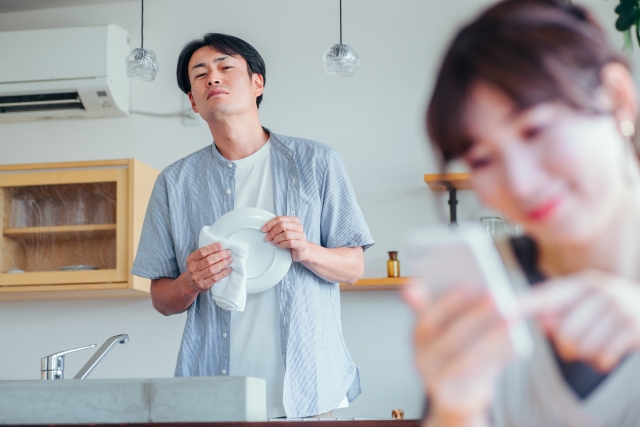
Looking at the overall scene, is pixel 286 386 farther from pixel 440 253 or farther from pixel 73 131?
pixel 73 131

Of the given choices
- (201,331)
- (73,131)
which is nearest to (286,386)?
(201,331)

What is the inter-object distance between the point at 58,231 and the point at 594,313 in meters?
2.77

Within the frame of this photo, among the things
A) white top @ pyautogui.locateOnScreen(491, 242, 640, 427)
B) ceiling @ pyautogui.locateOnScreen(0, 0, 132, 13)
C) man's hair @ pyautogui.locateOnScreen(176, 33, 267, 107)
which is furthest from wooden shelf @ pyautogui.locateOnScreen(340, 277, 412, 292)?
white top @ pyautogui.locateOnScreen(491, 242, 640, 427)

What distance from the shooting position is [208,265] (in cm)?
151

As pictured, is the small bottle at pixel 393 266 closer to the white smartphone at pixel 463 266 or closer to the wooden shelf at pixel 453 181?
the wooden shelf at pixel 453 181

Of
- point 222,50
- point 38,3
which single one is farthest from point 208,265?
point 38,3

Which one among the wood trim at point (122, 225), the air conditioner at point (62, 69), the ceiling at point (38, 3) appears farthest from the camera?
the ceiling at point (38, 3)

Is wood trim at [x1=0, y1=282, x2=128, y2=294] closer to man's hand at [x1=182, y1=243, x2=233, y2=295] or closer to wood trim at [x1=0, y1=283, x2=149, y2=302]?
wood trim at [x1=0, y1=283, x2=149, y2=302]

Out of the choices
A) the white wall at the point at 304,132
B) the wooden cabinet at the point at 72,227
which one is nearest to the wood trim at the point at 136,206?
the wooden cabinet at the point at 72,227

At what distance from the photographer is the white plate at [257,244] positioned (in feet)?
5.06

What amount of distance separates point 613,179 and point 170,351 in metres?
2.69

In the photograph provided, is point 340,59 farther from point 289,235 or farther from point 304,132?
point 289,235

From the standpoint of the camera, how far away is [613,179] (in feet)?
1.48

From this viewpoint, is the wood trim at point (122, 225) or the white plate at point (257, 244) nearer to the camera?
the white plate at point (257, 244)
